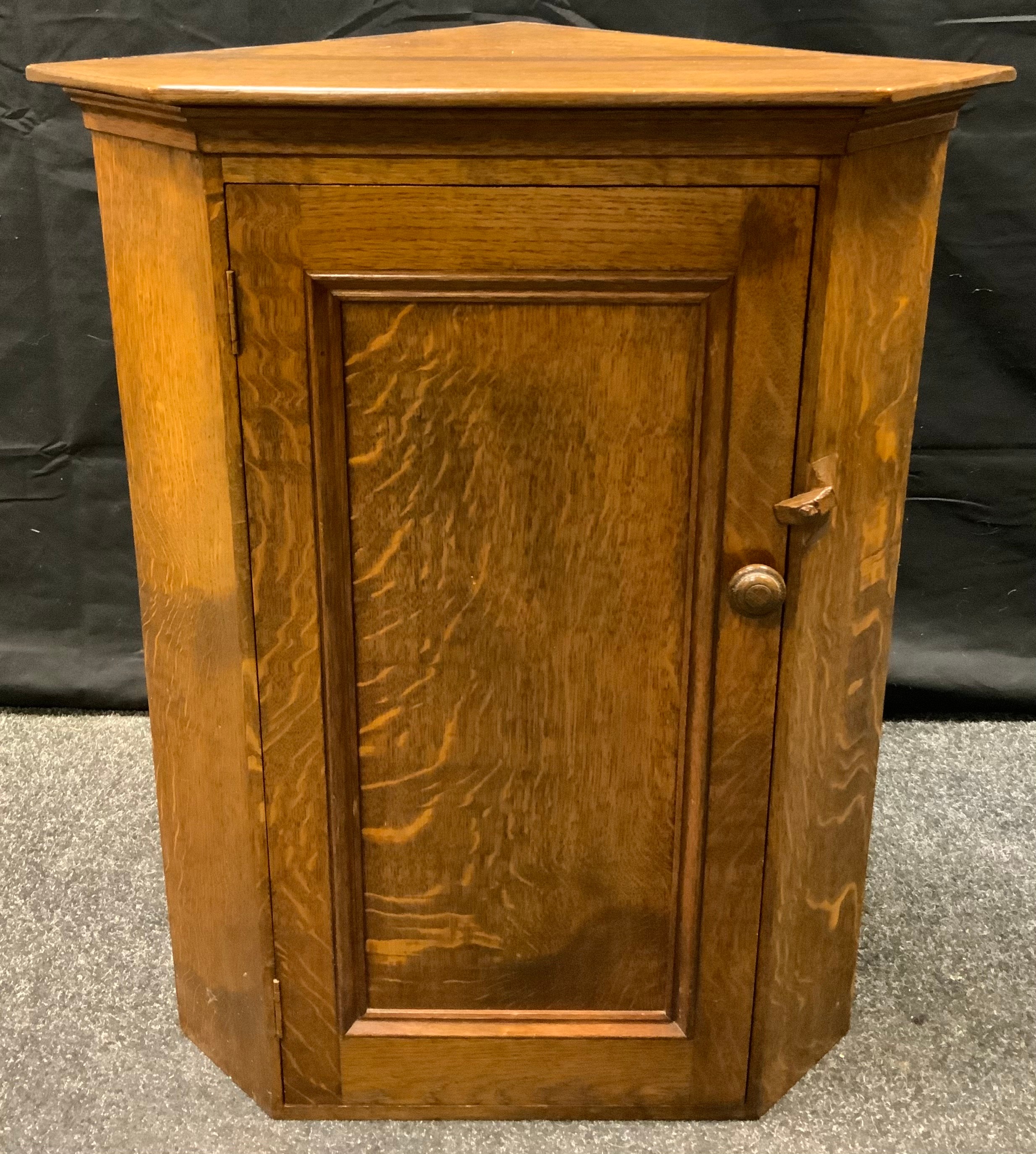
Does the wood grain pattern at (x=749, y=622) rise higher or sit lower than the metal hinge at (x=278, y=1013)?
higher

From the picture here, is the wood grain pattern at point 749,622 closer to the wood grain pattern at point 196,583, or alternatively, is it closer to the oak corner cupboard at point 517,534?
the oak corner cupboard at point 517,534

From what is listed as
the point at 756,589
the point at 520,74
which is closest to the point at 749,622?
the point at 756,589

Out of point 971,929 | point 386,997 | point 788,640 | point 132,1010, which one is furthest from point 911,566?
point 132,1010

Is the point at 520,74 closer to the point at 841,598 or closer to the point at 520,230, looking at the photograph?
the point at 520,230

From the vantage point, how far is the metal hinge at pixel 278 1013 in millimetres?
1455

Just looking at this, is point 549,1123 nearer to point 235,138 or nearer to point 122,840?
point 122,840

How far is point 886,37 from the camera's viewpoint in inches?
77.7

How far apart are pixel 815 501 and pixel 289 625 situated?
507mm

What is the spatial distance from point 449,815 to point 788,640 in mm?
385

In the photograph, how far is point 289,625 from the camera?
130 centimetres

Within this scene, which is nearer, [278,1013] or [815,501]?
[815,501]

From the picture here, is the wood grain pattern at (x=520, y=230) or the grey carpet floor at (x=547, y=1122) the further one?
the grey carpet floor at (x=547, y=1122)

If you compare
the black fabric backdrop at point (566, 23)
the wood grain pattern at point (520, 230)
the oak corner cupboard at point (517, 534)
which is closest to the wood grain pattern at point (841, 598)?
the oak corner cupboard at point (517, 534)

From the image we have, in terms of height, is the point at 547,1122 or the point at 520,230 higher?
the point at 520,230
